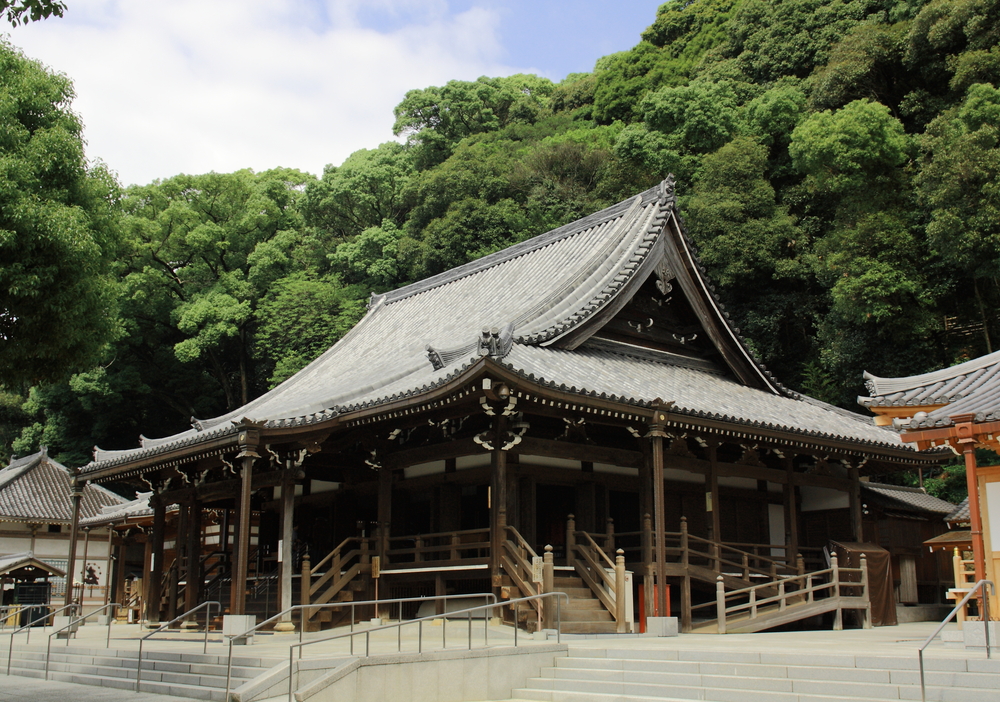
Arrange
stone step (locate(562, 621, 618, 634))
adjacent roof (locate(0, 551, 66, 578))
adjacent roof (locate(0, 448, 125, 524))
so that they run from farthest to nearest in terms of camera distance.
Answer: adjacent roof (locate(0, 448, 125, 524)) → adjacent roof (locate(0, 551, 66, 578)) → stone step (locate(562, 621, 618, 634))

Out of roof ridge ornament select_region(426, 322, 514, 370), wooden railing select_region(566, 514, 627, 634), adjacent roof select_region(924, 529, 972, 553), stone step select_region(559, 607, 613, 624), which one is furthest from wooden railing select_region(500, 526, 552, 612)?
adjacent roof select_region(924, 529, 972, 553)

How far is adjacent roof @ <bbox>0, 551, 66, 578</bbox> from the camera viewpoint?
2913cm

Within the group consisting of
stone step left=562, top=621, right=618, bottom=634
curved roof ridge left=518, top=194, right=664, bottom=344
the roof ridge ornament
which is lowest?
stone step left=562, top=621, right=618, bottom=634

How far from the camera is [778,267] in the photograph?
36125 mm

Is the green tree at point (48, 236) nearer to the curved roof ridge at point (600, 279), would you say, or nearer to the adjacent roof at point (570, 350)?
the adjacent roof at point (570, 350)

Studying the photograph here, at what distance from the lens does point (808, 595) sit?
17.6 metres

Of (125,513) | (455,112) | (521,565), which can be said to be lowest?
(521,565)

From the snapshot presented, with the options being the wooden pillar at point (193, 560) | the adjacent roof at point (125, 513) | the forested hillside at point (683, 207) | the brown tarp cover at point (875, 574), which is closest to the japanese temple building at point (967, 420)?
the brown tarp cover at point (875, 574)

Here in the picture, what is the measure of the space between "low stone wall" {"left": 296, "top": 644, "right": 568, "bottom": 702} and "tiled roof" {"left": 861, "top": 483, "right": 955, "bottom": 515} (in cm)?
1365

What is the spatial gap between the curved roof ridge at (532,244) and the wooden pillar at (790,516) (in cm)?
730

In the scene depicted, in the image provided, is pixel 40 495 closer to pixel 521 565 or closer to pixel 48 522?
pixel 48 522

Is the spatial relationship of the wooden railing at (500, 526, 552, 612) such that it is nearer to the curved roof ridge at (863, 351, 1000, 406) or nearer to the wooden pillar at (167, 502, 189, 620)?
the curved roof ridge at (863, 351, 1000, 406)

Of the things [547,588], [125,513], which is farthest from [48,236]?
[125,513]

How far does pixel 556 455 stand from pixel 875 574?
7815 millimetres
